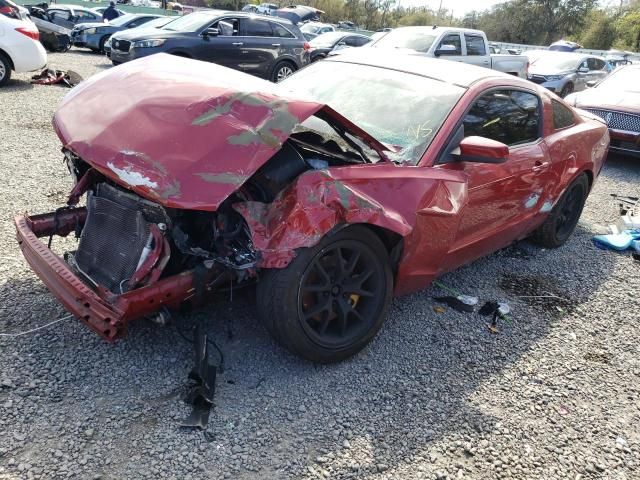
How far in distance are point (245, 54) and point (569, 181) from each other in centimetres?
836

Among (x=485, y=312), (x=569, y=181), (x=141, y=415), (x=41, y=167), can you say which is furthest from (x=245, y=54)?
(x=141, y=415)

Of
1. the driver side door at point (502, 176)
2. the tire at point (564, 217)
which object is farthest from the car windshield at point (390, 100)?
the tire at point (564, 217)

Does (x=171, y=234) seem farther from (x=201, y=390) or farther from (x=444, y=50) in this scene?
(x=444, y=50)

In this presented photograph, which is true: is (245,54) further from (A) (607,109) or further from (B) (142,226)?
(B) (142,226)

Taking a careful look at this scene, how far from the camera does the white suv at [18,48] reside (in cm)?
847

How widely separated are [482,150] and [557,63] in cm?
1447

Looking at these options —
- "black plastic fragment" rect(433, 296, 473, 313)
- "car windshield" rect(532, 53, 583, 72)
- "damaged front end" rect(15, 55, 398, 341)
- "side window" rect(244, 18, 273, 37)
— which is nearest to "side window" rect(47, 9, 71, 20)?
"side window" rect(244, 18, 273, 37)

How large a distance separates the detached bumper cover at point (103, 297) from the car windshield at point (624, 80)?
9227mm

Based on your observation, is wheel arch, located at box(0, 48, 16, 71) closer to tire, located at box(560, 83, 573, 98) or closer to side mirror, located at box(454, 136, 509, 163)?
side mirror, located at box(454, 136, 509, 163)

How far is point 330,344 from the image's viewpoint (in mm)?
2814

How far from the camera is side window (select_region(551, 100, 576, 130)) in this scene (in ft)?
14.4

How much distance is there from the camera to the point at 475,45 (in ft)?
38.8

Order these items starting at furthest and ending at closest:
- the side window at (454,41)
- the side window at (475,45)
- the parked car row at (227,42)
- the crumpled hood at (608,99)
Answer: the side window at (475,45), the side window at (454,41), the parked car row at (227,42), the crumpled hood at (608,99)

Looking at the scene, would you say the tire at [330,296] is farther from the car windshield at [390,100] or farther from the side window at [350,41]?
the side window at [350,41]
